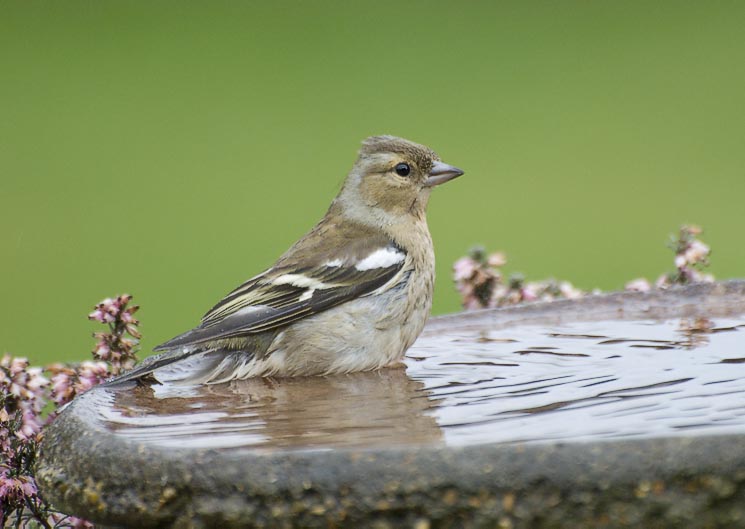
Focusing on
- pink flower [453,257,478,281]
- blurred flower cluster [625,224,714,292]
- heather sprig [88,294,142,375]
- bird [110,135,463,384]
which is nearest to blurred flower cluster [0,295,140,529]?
heather sprig [88,294,142,375]

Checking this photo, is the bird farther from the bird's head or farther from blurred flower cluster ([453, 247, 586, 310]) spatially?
blurred flower cluster ([453, 247, 586, 310])

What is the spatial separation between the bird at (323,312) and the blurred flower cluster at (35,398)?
200 mm

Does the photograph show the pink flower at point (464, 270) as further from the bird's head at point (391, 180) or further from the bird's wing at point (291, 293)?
the bird's wing at point (291, 293)

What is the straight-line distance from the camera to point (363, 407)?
3348mm

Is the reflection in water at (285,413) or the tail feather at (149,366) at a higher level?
the tail feather at (149,366)

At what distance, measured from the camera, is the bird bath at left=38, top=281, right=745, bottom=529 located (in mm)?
2412

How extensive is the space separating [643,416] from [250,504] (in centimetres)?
90

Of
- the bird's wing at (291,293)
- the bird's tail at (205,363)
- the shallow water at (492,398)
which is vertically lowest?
the shallow water at (492,398)

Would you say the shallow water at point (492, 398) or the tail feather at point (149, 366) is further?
the tail feather at point (149, 366)

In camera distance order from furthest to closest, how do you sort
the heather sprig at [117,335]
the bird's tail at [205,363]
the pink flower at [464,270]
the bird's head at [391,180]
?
the pink flower at [464,270] → the bird's head at [391,180] → the heather sprig at [117,335] → the bird's tail at [205,363]

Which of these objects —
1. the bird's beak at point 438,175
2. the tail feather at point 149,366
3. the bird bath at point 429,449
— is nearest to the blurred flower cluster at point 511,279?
the bird's beak at point 438,175

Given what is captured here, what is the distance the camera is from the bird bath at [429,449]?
2.41m

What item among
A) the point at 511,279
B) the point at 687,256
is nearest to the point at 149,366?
the point at 511,279

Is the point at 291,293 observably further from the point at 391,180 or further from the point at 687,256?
the point at 687,256
